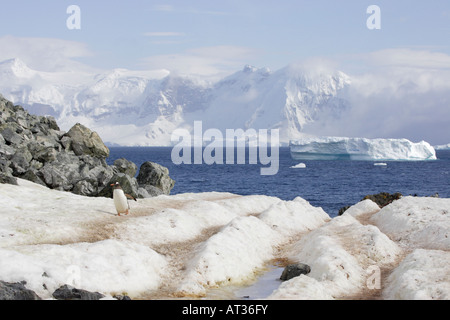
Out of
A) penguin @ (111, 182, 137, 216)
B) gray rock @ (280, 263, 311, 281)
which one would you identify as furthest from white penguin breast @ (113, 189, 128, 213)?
gray rock @ (280, 263, 311, 281)

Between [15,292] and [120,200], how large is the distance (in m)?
12.7

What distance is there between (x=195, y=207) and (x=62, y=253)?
14.6 m

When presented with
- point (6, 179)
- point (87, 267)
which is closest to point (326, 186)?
point (6, 179)

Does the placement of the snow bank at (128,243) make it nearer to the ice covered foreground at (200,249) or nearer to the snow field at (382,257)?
the ice covered foreground at (200,249)

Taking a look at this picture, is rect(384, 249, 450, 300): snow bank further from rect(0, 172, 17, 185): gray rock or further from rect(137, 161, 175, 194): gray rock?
rect(137, 161, 175, 194): gray rock

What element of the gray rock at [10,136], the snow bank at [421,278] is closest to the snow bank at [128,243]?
the snow bank at [421,278]

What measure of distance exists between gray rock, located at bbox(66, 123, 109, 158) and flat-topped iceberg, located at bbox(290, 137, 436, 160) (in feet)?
425

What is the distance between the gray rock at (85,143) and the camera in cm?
5694

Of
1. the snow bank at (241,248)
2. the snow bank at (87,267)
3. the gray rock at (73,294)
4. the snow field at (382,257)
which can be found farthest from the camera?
the snow bank at (241,248)

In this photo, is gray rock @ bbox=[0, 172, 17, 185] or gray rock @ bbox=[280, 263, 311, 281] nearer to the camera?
gray rock @ bbox=[280, 263, 311, 281]

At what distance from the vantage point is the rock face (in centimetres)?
4206

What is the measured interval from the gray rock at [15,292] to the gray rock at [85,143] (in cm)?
4078

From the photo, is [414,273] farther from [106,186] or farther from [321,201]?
[321,201]

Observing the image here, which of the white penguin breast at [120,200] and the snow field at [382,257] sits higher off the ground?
the white penguin breast at [120,200]
